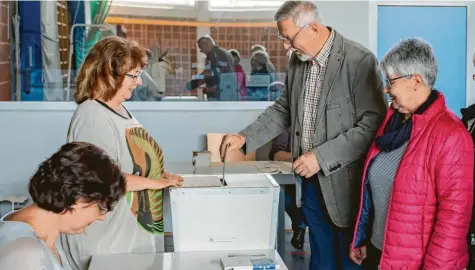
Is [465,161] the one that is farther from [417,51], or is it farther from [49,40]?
[49,40]

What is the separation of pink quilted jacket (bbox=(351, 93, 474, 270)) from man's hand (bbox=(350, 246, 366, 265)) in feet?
1.09

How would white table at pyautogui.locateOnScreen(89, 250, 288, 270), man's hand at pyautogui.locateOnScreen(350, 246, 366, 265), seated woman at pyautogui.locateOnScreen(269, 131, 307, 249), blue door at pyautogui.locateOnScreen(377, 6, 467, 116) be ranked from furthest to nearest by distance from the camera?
blue door at pyautogui.locateOnScreen(377, 6, 467, 116)
seated woman at pyautogui.locateOnScreen(269, 131, 307, 249)
man's hand at pyautogui.locateOnScreen(350, 246, 366, 265)
white table at pyautogui.locateOnScreen(89, 250, 288, 270)

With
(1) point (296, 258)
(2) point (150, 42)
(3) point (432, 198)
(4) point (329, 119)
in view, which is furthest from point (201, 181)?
(2) point (150, 42)

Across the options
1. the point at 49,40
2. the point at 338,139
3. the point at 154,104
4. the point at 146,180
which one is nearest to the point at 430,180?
the point at 338,139

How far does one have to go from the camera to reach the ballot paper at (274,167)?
4152 mm

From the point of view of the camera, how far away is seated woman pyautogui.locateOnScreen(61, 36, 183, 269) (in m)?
2.37

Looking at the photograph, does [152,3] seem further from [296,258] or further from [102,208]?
[102,208]

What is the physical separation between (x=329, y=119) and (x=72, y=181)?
1360mm

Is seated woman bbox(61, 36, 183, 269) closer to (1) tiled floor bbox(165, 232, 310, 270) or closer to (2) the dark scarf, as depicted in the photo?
(2) the dark scarf

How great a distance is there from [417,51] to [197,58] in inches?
131

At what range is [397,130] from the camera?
7.21ft

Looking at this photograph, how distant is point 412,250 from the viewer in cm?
212

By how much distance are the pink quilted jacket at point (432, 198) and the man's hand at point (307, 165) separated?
0.49 m

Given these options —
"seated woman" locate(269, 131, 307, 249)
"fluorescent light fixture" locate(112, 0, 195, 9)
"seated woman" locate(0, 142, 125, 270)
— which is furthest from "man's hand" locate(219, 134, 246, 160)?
"fluorescent light fixture" locate(112, 0, 195, 9)
